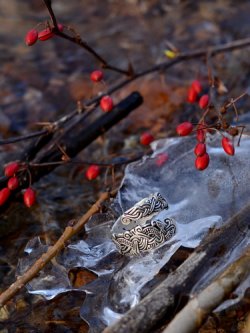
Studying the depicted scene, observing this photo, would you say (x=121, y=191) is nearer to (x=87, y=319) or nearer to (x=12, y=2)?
(x=87, y=319)

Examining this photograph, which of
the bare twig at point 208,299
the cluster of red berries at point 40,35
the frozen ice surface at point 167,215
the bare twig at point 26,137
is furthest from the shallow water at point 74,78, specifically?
the cluster of red berries at point 40,35

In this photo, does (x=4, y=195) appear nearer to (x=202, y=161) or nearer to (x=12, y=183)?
(x=12, y=183)

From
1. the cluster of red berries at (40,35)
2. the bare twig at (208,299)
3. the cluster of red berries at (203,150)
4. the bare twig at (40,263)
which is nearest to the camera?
the bare twig at (208,299)

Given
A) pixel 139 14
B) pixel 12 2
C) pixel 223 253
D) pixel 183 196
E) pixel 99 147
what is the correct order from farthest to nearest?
1. pixel 12 2
2. pixel 139 14
3. pixel 99 147
4. pixel 183 196
5. pixel 223 253

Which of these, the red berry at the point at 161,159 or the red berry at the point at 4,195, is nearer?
the red berry at the point at 4,195

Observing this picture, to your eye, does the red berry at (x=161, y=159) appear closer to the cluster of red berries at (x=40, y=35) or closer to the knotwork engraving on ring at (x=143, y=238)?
the knotwork engraving on ring at (x=143, y=238)

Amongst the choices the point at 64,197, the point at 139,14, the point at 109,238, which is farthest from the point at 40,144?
the point at 139,14
